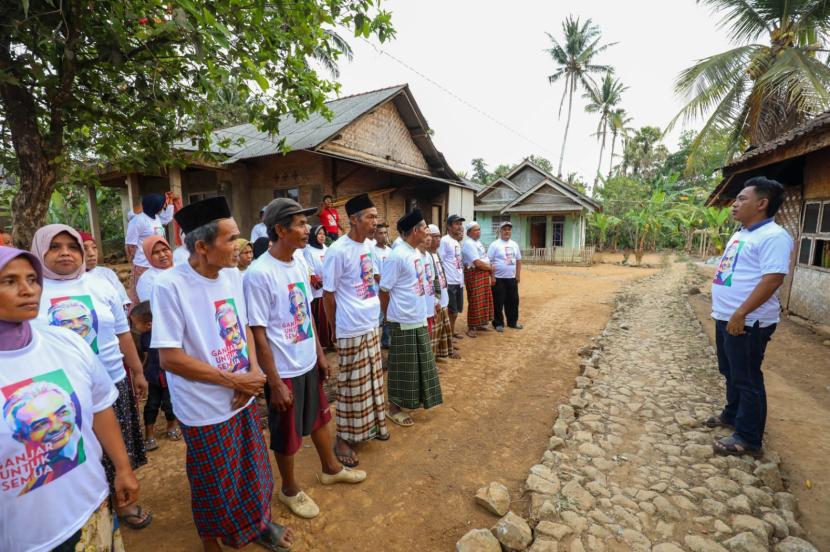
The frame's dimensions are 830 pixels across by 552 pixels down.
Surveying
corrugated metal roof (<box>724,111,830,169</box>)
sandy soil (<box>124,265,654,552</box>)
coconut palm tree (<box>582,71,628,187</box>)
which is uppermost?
coconut palm tree (<box>582,71,628,187</box>)

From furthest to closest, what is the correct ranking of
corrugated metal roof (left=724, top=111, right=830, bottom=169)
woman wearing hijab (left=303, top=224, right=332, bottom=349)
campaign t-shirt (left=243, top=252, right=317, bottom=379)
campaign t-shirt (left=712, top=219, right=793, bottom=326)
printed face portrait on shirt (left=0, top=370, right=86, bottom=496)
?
woman wearing hijab (left=303, top=224, right=332, bottom=349), corrugated metal roof (left=724, top=111, right=830, bottom=169), campaign t-shirt (left=712, top=219, right=793, bottom=326), campaign t-shirt (left=243, top=252, right=317, bottom=379), printed face portrait on shirt (left=0, top=370, right=86, bottom=496)

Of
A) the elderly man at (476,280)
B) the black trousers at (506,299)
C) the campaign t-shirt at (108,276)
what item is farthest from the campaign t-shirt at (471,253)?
the campaign t-shirt at (108,276)

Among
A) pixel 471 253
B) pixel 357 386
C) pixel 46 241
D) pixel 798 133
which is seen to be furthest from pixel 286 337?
pixel 798 133

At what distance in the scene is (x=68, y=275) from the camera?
223cm

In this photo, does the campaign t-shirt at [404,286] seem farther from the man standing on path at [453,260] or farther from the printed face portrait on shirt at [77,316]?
the man standing on path at [453,260]

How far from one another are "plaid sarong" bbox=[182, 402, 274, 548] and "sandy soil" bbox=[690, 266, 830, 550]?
3.21 m

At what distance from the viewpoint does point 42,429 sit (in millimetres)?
1199

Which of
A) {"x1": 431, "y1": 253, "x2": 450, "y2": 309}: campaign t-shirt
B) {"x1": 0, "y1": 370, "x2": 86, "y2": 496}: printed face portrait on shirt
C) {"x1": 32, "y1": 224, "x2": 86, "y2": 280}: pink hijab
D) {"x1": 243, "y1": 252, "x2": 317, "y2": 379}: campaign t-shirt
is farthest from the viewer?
{"x1": 431, "y1": 253, "x2": 450, "y2": 309}: campaign t-shirt

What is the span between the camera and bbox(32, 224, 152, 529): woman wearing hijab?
215cm

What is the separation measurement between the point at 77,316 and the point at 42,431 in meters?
1.31

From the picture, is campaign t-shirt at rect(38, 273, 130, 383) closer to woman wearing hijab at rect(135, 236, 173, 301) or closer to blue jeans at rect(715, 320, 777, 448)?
woman wearing hijab at rect(135, 236, 173, 301)

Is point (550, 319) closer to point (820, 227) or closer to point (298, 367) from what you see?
point (820, 227)

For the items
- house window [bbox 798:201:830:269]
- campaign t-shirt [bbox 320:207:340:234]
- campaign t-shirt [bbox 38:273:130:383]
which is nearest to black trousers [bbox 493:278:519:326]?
campaign t-shirt [bbox 320:207:340:234]

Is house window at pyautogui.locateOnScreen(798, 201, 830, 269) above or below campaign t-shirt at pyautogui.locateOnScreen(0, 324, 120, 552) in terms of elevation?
above
